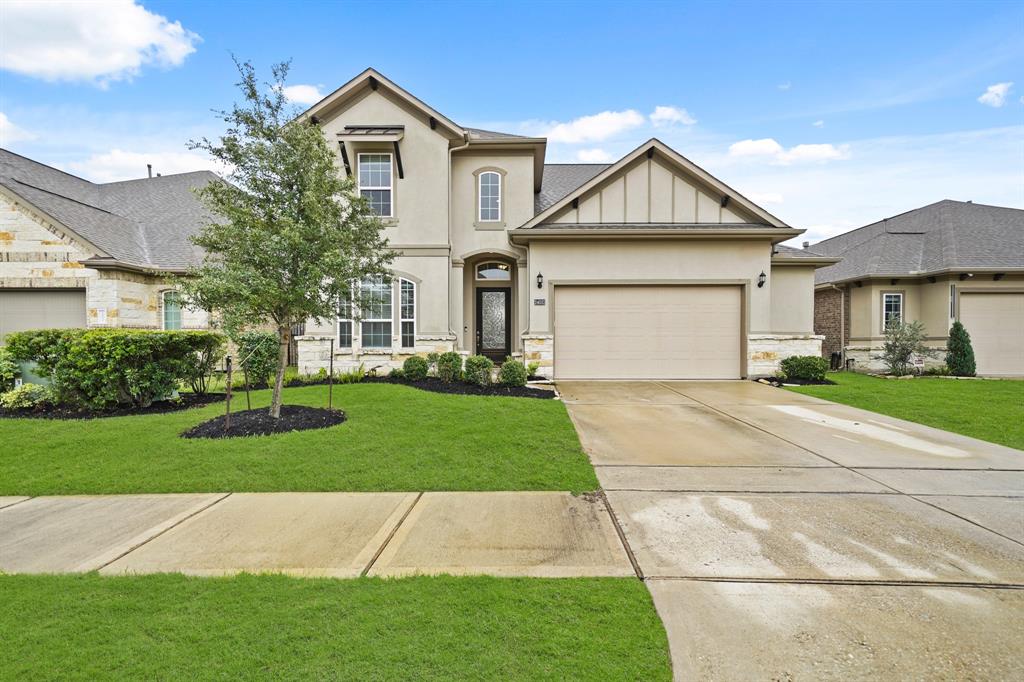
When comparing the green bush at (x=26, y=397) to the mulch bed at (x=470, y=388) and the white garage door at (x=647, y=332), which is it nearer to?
the mulch bed at (x=470, y=388)

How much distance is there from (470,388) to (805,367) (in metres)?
9.00

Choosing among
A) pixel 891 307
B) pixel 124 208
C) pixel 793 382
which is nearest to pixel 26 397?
pixel 124 208

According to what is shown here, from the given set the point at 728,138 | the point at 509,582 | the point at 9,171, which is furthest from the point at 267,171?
the point at 728,138

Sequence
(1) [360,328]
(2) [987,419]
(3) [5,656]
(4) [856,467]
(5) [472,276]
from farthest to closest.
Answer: (5) [472,276], (1) [360,328], (2) [987,419], (4) [856,467], (3) [5,656]

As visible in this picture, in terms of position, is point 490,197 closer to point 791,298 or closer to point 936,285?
point 791,298

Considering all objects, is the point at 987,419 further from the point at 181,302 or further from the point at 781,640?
the point at 181,302

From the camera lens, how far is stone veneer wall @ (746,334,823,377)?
39.5ft

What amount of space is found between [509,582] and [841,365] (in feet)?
58.9

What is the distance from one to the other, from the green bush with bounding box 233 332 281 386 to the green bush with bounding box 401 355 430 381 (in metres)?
3.30

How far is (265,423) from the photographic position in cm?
671

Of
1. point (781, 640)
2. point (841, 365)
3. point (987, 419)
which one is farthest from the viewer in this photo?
point (841, 365)

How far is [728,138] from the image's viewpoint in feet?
66.9

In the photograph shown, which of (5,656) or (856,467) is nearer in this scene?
(5,656)

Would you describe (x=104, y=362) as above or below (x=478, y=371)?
above
